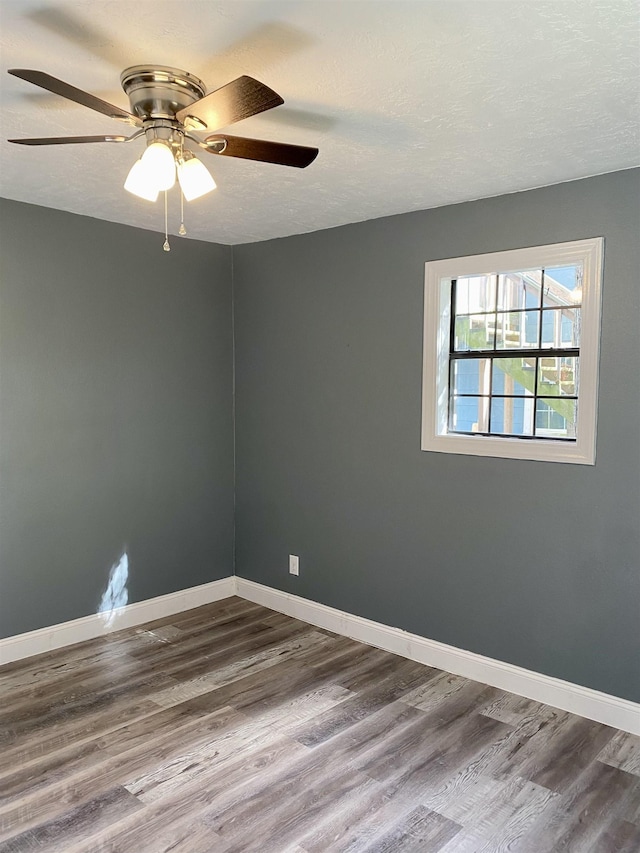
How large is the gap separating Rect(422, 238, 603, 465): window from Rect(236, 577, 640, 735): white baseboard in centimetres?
103

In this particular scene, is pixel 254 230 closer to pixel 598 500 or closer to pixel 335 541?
pixel 335 541

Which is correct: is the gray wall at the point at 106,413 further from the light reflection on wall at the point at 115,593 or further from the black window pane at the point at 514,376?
the black window pane at the point at 514,376

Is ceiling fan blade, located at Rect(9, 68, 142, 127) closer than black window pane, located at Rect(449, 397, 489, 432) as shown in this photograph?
Yes

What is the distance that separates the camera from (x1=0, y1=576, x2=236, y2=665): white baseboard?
338cm

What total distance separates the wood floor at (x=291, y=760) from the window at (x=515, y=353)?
3.97 ft

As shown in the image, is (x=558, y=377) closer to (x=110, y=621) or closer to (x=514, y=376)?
(x=514, y=376)

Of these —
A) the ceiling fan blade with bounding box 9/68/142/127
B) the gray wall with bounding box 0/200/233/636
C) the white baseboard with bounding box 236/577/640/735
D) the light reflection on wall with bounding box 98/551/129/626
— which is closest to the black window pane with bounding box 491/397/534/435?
the white baseboard with bounding box 236/577/640/735

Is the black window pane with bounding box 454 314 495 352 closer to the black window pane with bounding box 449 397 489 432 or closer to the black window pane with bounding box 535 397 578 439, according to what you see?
the black window pane with bounding box 449 397 489 432

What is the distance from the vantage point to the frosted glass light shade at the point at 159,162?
1797mm

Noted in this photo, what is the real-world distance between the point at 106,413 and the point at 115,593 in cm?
107

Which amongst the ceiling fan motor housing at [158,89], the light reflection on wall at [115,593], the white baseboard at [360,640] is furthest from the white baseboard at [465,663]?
the ceiling fan motor housing at [158,89]

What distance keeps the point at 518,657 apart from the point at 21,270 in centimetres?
316

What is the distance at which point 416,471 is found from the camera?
3.39 meters

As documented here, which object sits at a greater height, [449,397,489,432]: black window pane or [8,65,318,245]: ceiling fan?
[8,65,318,245]: ceiling fan
